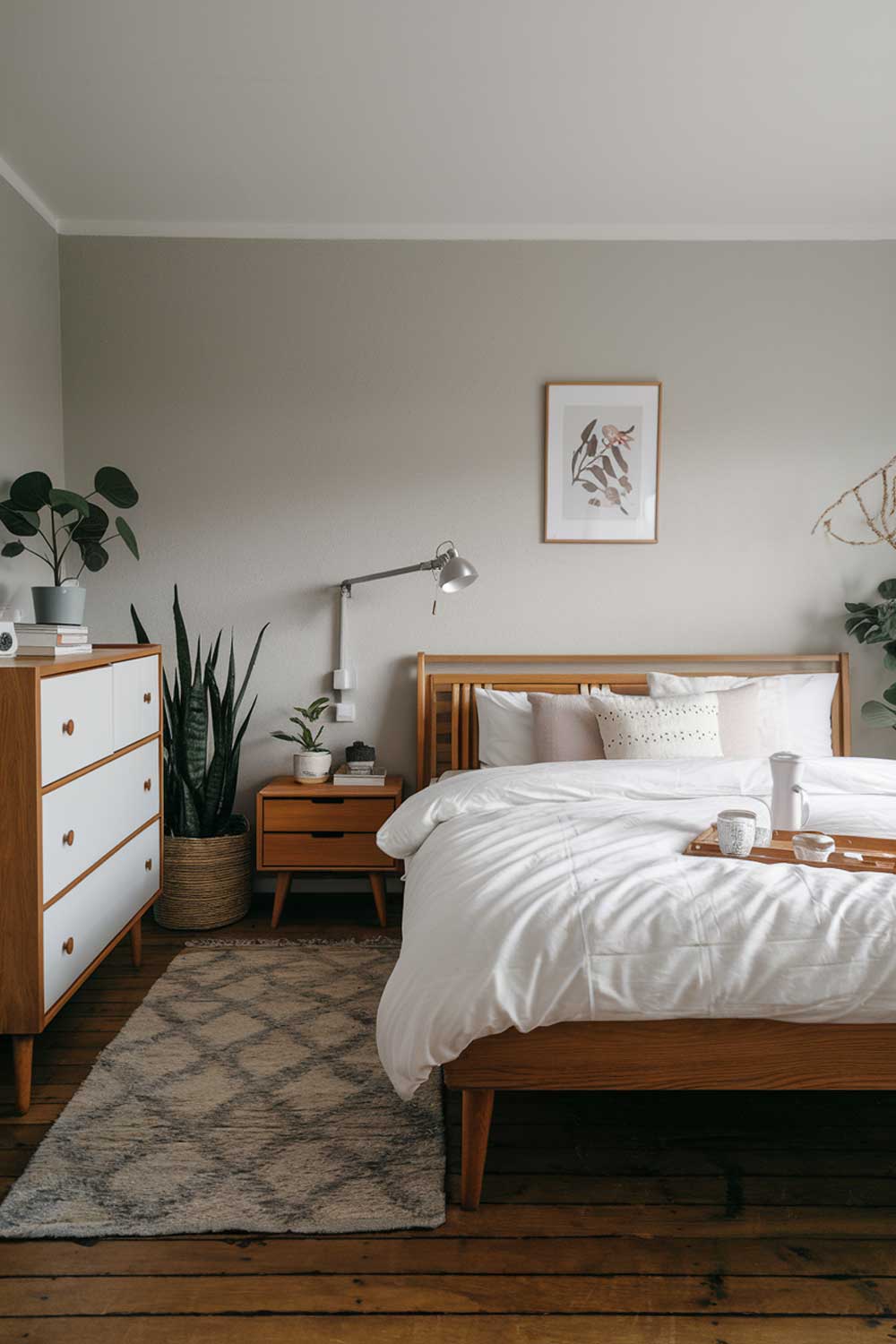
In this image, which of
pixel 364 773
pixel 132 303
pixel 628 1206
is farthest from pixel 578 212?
pixel 628 1206

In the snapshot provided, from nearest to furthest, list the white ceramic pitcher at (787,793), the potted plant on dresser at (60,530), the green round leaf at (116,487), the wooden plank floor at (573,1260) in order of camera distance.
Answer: the wooden plank floor at (573,1260), the white ceramic pitcher at (787,793), the potted plant on dresser at (60,530), the green round leaf at (116,487)

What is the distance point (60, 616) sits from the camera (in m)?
2.82

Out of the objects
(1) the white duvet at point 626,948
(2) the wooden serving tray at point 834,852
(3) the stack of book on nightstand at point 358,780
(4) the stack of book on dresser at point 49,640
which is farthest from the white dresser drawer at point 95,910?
(2) the wooden serving tray at point 834,852

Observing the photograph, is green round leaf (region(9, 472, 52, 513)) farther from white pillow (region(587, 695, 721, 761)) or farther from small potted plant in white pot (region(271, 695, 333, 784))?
white pillow (region(587, 695, 721, 761))

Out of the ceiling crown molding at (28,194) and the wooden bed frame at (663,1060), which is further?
the ceiling crown molding at (28,194)

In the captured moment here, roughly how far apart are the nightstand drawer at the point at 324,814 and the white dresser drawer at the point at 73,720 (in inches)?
35.4

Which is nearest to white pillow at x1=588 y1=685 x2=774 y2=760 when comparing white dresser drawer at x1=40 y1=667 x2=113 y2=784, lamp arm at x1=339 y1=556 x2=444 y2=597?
lamp arm at x1=339 y1=556 x2=444 y2=597

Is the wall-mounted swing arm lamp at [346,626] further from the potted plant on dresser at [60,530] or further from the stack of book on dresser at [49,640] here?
the stack of book on dresser at [49,640]

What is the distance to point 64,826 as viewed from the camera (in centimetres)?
228

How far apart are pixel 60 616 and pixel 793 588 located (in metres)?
2.79

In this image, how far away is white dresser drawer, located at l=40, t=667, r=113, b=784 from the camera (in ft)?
7.12

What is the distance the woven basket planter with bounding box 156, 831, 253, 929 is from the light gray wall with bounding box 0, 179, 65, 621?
1054mm

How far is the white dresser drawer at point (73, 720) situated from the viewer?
217cm

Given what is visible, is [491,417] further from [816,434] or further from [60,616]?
[60,616]
